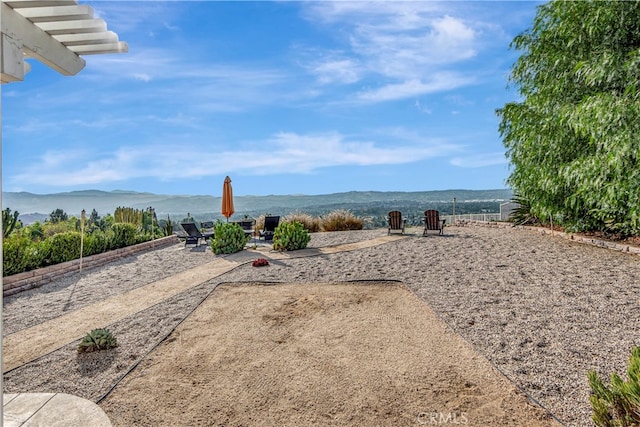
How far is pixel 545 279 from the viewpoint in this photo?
22.1ft

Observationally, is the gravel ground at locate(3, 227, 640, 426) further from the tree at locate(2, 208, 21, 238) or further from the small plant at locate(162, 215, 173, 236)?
the small plant at locate(162, 215, 173, 236)

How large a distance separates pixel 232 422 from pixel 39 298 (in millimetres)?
6037

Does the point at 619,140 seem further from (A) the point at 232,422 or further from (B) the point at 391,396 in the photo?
(A) the point at 232,422

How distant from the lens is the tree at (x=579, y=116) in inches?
322

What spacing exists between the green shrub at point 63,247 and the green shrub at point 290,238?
4.88 m

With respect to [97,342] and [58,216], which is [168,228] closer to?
[58,216]

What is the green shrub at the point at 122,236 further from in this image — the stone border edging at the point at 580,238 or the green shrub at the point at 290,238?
the stone border edging at the point at 580,238

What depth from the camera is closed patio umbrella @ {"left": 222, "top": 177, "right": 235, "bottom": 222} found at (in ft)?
41.3

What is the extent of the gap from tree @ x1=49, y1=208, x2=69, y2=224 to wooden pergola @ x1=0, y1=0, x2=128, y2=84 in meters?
13.5

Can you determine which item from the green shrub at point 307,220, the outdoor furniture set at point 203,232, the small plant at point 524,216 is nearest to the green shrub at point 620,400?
the outdoor furniture set at point 203,232

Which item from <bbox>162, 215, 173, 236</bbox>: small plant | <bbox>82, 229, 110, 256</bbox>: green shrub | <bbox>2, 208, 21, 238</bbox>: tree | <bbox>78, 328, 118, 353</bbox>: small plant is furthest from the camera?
<bbox>162, 215, 173, 236</bbox>: small plant

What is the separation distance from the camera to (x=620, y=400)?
2.45m

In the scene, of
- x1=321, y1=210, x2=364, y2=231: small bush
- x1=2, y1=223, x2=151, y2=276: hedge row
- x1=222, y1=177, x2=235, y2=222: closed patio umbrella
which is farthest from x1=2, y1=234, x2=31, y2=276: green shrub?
x1=321, y1=210, x2=364, y2=231: small bush

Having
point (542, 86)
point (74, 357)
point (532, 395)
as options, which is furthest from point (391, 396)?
point (542, 86)
